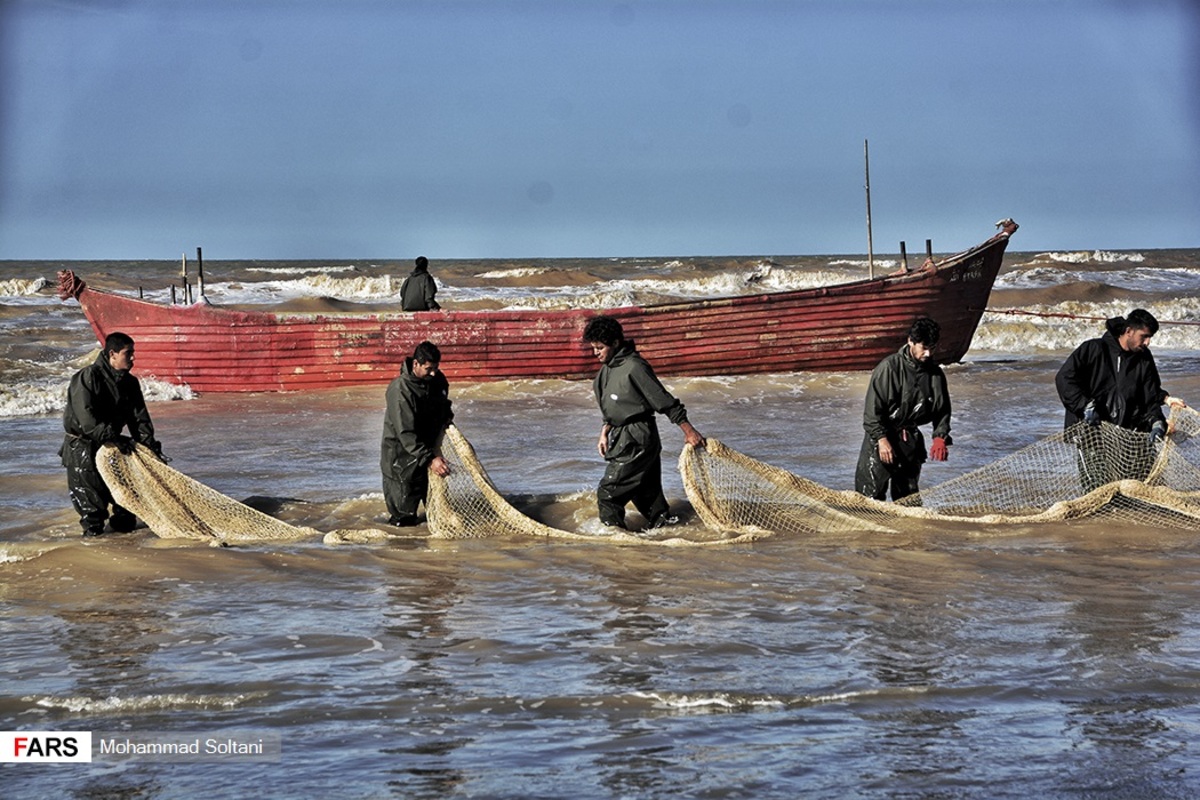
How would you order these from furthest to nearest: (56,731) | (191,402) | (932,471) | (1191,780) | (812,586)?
1. (191,402)
2. (932,471)
3. (812,586)
4. (56,731)
5. (1191,780)

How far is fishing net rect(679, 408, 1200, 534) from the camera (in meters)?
8.65

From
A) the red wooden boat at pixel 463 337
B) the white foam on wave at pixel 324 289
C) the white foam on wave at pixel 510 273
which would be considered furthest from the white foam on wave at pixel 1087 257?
the red wooden boat at pixel 463 337

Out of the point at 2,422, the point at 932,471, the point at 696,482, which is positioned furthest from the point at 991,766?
the point at 2,422

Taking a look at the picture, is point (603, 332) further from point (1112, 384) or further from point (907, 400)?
point (1112, 384)

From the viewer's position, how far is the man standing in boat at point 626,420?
845 cm

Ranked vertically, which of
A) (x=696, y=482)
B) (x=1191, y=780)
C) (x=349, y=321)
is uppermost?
(x=349, y=321)

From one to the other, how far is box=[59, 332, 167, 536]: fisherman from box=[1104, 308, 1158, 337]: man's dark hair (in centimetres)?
589

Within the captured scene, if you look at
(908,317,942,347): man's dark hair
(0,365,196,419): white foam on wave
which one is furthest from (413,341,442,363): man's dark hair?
(0,365,196,419): white foam on wave

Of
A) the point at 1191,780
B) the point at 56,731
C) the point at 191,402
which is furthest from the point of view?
the point at 191,402

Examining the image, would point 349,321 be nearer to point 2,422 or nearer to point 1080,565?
point 2,422

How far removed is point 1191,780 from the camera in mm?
4516

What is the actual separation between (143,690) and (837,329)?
15.3 metres

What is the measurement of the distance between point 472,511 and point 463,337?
1043cm

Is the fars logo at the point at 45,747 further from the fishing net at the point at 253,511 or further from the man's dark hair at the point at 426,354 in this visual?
the man's dark hair at the point at 426,354
